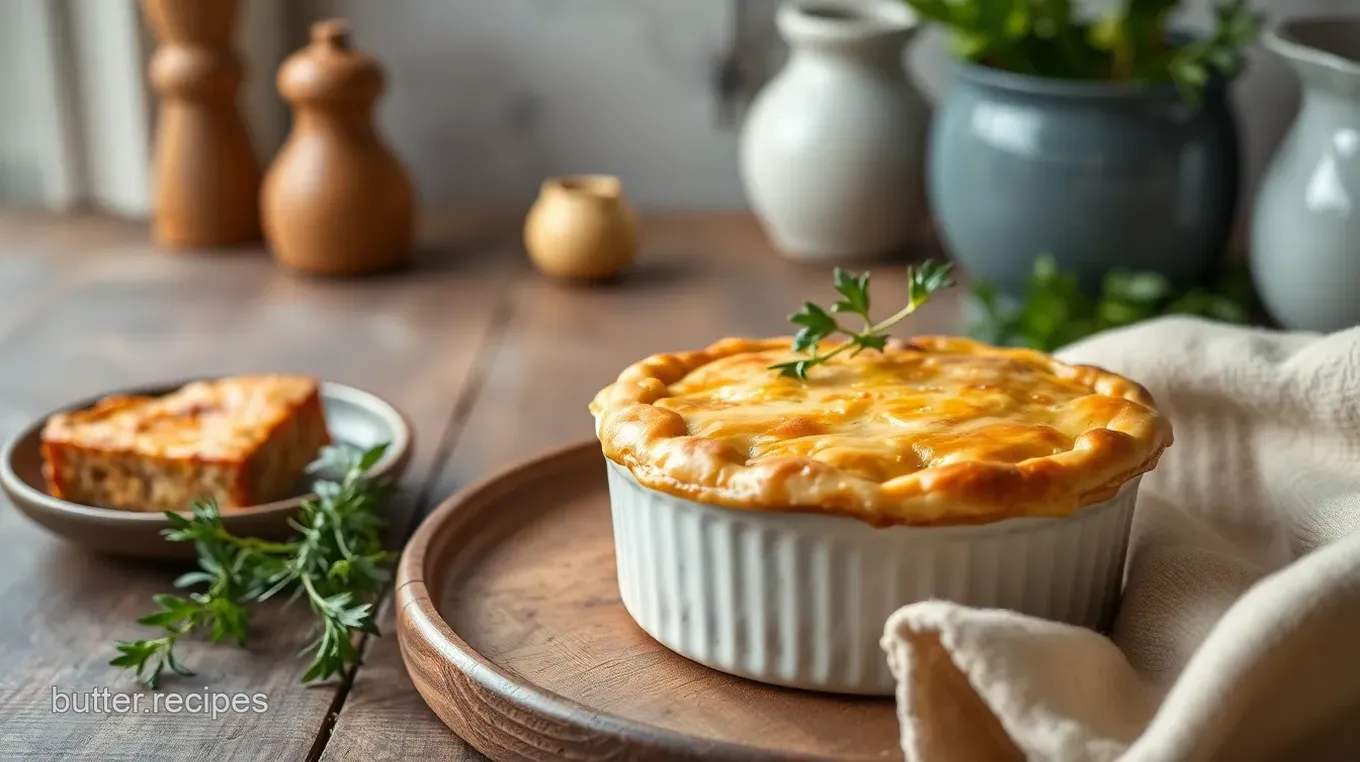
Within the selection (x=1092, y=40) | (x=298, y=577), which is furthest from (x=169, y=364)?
(x=1092, y=40)

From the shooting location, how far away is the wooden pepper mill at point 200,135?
192 centimetres

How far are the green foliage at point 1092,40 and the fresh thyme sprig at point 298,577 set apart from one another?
2.69ft

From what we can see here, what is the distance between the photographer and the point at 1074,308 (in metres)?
1.52

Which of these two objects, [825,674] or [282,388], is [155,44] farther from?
[825,674]

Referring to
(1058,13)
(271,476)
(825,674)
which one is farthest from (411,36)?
(825,674)

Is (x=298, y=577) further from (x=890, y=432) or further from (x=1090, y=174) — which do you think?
(x=1090, y=174)

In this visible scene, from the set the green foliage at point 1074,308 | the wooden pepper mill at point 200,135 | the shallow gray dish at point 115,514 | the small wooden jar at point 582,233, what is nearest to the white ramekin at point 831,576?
the shallow gray dish at point 115,514

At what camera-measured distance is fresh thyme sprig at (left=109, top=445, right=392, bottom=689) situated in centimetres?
97

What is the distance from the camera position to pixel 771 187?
1904 millimetres

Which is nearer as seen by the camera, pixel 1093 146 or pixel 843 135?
pixel 1093 146

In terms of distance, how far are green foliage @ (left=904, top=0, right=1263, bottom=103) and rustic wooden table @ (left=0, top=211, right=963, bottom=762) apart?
30cm

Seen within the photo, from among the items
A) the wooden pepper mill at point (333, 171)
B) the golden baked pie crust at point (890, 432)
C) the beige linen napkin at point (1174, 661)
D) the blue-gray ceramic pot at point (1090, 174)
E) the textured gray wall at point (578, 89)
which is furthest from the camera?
the textured gray wall at point (578, 89)

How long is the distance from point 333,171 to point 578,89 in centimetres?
45

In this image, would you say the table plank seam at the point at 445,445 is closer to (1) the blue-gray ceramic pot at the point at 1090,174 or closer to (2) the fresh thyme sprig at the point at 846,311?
(2) the fresh thyme sprig at the point at 846,311
